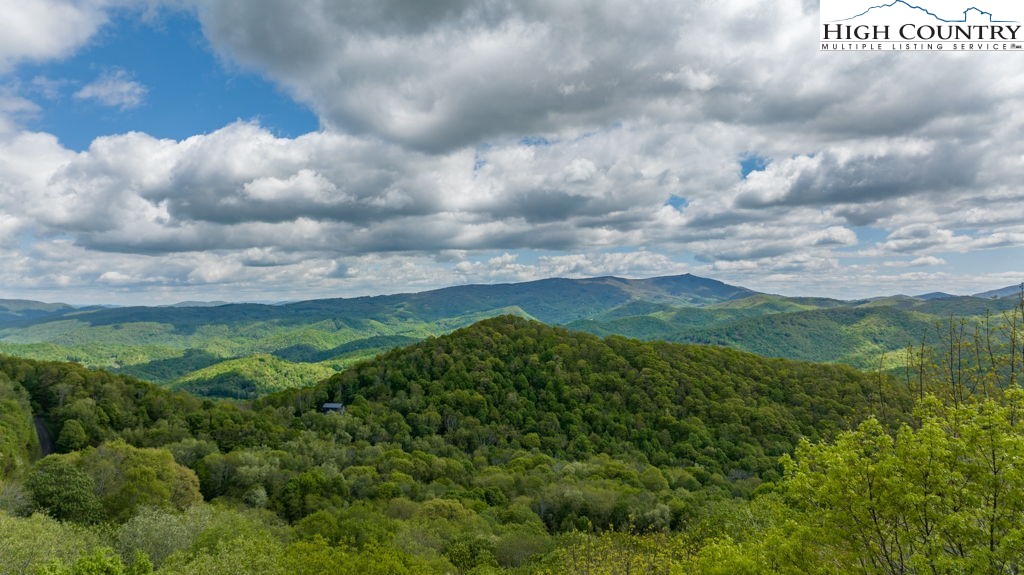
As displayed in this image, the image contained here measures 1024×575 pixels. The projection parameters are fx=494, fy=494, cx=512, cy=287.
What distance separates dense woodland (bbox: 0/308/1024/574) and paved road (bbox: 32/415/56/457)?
2.54 metres

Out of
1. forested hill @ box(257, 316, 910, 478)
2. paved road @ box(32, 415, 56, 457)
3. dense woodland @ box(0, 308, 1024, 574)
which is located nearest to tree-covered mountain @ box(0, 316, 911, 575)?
dense woodland @ box(0, 308, 1024, 574)

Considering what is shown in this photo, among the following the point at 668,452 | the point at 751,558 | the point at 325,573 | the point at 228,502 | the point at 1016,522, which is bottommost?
the point at 668,452

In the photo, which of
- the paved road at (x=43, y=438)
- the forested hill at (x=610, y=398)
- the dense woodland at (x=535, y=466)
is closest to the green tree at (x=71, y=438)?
the dense woodland at (x=535, y=466)

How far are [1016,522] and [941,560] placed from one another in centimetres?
316

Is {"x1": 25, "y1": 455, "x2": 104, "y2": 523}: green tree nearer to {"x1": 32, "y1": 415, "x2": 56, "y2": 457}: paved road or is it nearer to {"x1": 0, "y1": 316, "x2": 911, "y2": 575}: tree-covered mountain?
{"x1": 0, "y1": 316, "x2": 911, "y2": 575}: tree-covered mountain

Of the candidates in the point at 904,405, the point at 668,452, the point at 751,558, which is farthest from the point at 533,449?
the point at 751,558

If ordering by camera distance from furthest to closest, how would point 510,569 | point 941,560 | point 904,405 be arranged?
point 904,405
point 510,569
point 941,560

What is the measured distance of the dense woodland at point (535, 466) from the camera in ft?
71.9

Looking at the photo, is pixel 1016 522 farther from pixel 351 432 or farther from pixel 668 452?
pixel 351 432

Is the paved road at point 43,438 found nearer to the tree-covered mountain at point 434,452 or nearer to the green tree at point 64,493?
the tree-covered mountain at point 434,452

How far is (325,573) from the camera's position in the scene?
39438 millimetres

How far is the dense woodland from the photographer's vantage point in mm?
21906

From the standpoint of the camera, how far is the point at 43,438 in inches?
3863

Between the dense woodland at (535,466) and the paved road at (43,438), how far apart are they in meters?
2.54
